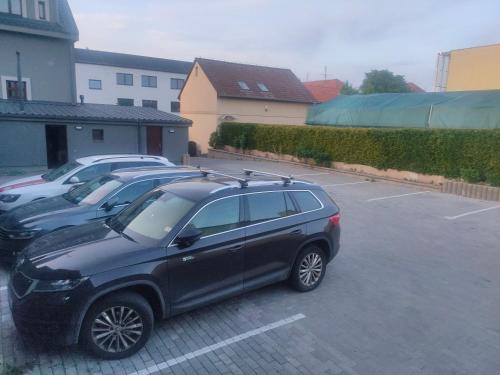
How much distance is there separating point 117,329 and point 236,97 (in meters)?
26.3

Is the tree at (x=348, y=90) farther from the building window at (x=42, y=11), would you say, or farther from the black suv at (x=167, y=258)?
the black suv at (x=167, y=258)

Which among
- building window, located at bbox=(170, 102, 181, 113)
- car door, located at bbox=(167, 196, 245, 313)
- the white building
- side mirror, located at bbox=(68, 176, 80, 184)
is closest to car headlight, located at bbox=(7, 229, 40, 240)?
car door, located at bbox=(167, 196, 245, 313)

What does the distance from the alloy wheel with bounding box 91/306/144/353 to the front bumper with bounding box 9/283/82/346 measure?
228 mm

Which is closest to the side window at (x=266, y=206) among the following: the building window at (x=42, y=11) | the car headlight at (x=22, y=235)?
the car headlight at (x=22, y=235)

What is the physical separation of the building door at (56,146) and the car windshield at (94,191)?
11233mm

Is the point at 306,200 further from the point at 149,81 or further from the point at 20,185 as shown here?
the point at 149,81

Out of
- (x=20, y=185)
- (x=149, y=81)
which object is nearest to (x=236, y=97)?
(x=149, y=81)

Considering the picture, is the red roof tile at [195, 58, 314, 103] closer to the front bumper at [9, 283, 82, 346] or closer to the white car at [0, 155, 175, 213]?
the white car at [0, 155, 175, 213]

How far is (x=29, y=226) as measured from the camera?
566cm

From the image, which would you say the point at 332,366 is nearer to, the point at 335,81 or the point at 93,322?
the point at 93,322

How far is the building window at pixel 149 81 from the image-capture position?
44.3m

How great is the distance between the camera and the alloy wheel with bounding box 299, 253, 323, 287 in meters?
5.48

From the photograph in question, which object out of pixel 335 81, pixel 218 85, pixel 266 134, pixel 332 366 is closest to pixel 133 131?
pixel 266 134

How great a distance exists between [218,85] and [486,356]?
1054 inches
